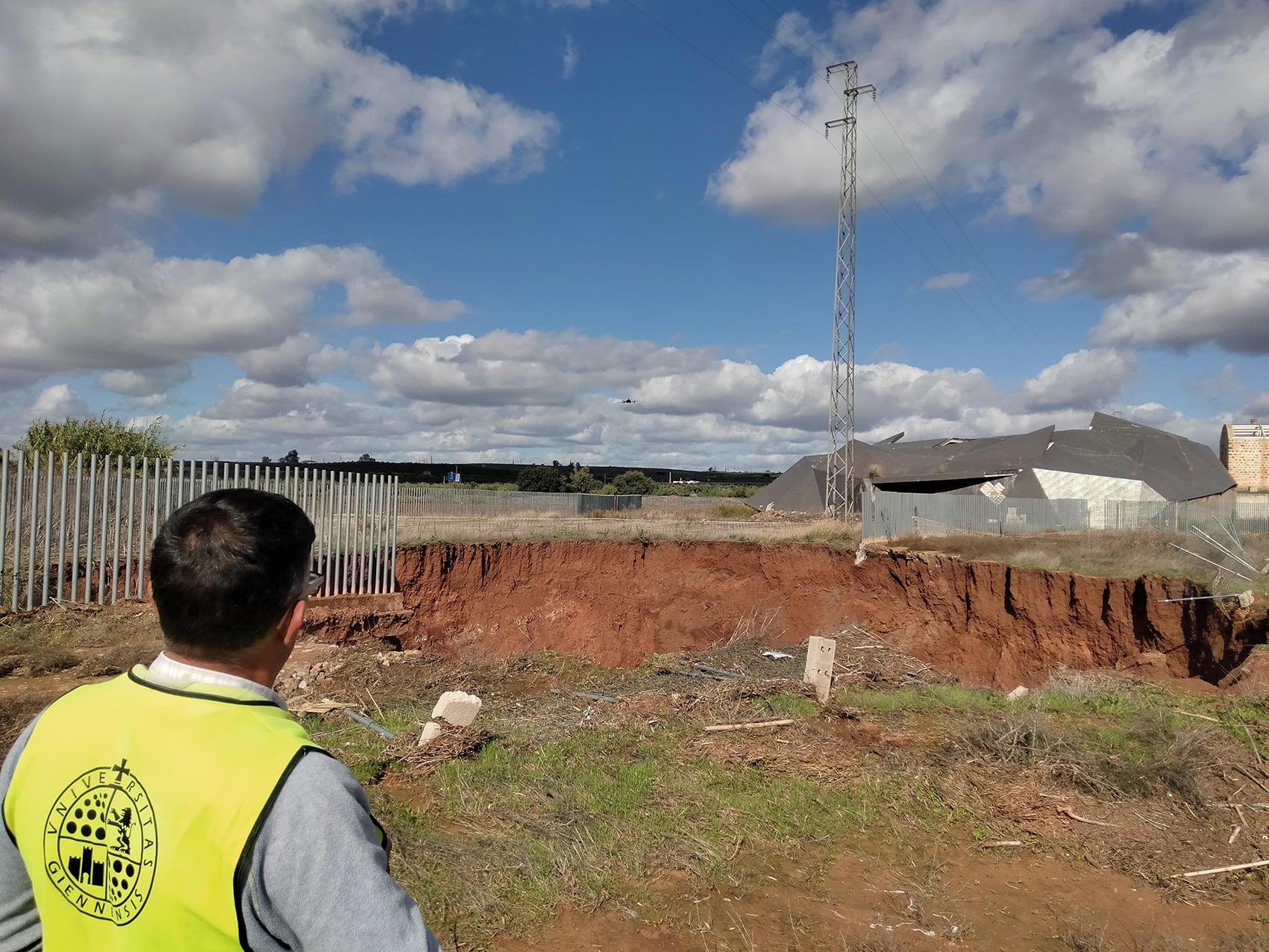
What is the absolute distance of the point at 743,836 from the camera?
541cm

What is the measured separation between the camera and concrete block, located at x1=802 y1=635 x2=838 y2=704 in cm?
889

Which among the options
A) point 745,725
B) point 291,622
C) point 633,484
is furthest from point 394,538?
point 633,484

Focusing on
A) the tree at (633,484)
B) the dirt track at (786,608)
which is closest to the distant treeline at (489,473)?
the tree at (633,484)

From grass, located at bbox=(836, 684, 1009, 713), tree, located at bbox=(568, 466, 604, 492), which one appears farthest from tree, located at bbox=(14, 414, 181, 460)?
tree, located at bbox=(568, 466, 604, 492)

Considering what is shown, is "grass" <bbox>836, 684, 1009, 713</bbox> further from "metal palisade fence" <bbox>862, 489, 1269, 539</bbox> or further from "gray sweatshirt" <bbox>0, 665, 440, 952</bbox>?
"metal palisade fence" <bbox>862, 489, 1269, 539</bbox>

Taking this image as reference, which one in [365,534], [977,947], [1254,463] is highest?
[1254,463]

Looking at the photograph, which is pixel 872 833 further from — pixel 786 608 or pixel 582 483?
pixel 582 483

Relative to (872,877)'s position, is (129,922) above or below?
above

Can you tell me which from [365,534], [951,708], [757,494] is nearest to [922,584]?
[951,708]

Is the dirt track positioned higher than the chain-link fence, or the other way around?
the chain-link fence

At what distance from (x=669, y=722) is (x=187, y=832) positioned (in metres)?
6.98

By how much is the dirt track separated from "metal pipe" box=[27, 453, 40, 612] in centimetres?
427

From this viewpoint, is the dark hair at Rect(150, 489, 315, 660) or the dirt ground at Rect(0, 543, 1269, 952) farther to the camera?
the dirt ground at Rect(0, 543, 1269, 952)

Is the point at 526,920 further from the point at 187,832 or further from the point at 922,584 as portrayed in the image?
the point at 922,584
